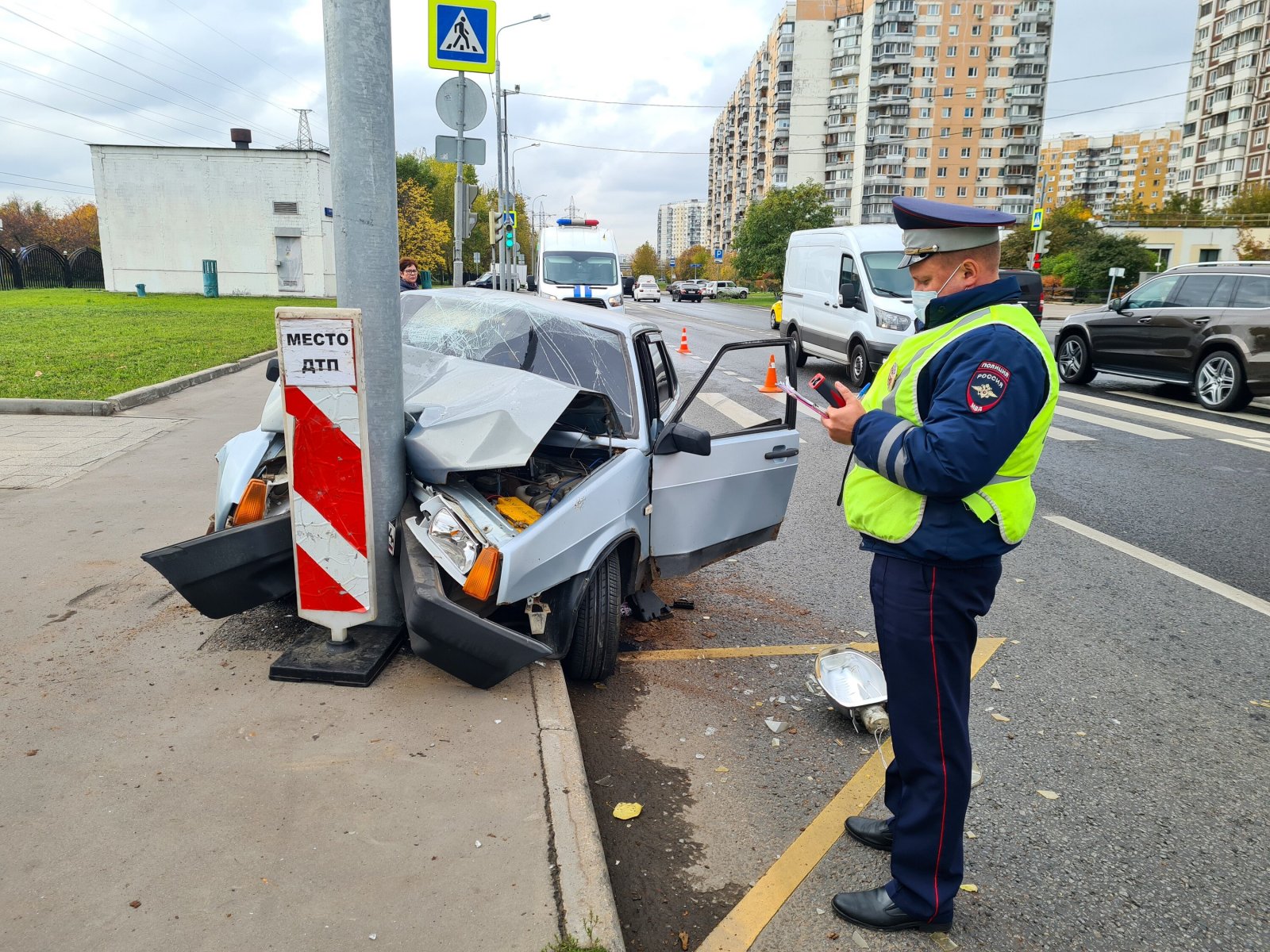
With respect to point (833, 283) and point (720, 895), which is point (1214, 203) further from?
point (720, 895)

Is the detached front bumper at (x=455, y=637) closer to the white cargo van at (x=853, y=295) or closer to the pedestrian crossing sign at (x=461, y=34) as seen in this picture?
the pedestrian crossing sign at (x=461, y=34)

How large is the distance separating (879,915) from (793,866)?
1.18 feet

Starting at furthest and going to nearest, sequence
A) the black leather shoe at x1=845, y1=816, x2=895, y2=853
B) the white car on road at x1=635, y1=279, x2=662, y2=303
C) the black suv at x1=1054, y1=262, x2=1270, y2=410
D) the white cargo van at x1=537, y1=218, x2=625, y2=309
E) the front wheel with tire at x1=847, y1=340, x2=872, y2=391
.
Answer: the white car on road at x1=635, y1=279, x2=662, y2=303 → the white cargo van at x1=537, y1=218, x2=625, y2=309 → the front wheel with tire at x1=847, y1=340, x2=872, y2=391 → the black suv at x1=1054, y1=262, x2=1270, y2=410 → the black leather shoe at x1=845, y1=816, x2=895, y2=853

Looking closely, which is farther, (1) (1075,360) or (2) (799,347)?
(2) (799,347)

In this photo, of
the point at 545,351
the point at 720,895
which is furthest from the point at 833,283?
the point at 720,895

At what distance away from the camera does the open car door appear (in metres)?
4.32

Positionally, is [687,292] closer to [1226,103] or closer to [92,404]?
[92,404]

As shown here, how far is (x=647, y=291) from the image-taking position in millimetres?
58719

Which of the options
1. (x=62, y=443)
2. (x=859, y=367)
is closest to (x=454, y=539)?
(x=62, y=443)

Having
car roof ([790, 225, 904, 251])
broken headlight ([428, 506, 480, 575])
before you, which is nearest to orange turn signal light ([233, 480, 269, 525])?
broken headlight ([428, 506, 480, 575])

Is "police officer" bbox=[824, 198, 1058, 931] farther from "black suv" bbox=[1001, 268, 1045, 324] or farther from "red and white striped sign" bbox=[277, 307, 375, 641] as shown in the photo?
"red and white striped sign" bbox=[277, 307, 375, 641]

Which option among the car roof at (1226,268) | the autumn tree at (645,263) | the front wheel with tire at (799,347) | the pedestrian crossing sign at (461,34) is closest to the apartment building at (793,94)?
the autumn tree at (645,263)

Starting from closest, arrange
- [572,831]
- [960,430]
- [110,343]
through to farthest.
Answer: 1. [960,430]
2. [572,831]
3. [110,343]

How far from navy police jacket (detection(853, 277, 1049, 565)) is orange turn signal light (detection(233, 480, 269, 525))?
2689 mm
